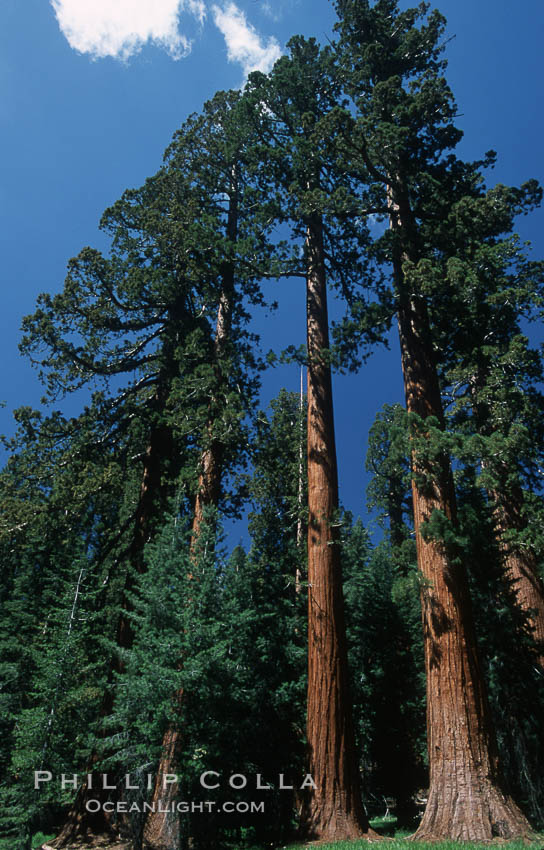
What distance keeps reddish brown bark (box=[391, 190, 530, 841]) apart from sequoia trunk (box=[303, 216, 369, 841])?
1222mm

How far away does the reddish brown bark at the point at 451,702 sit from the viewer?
18.8 ft

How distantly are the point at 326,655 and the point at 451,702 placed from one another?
194 cm

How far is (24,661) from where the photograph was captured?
18156 mm

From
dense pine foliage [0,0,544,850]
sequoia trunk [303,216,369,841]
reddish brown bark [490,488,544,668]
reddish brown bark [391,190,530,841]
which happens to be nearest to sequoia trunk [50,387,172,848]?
dense pine foliage [0,0,544,850]

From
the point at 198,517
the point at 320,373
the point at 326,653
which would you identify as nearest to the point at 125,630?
the point at 198,517

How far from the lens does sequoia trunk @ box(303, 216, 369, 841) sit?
6711 millimetres

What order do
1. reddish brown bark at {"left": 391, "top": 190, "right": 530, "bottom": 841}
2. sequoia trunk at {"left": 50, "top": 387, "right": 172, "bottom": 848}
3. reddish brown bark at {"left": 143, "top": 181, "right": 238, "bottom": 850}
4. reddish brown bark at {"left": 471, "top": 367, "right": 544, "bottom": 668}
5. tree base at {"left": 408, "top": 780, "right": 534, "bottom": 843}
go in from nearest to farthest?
tree base at {"left": 408, "top": 780, "right": 534, "bottom": 843} < reddish brown bark at {"left": 391, "top": 190, "right": 530, "bottom": 841} < reddish brown bark at {"left": 143, "top": 181, "right": 238, "bottom": 850} < sequoia trunk at {"left": 50, "top": 387, "right": 172, "bottom": 848} < reddish brown bark at {"left": 471, "top": 367, "right": 544, "bottom": 668}

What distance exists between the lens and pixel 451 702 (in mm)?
6375

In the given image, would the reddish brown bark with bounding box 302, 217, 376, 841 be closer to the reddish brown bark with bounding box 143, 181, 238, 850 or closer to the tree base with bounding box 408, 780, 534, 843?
the tree base with bounding box 408, 780, 534, 843

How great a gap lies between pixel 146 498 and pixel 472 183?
10.8 metres

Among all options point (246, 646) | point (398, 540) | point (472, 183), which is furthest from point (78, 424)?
point (398, 540)

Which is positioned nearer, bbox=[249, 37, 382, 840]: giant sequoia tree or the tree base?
the tree base

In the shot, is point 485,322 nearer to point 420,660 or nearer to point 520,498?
point 520,498

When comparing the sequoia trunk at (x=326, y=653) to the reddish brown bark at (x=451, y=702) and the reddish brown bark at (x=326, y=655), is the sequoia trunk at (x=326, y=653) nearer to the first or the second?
the reddish brown bark at (x=326, y=655)
